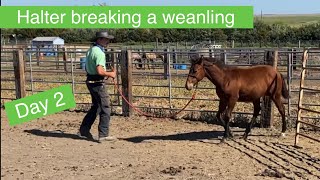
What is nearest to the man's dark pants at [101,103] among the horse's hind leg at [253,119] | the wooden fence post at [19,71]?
the horse's hind leg at [253,119]

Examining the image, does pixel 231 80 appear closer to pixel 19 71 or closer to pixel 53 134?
pixel 53 134

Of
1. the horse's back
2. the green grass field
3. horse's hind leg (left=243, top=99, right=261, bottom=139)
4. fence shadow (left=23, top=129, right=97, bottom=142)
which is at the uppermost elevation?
the green grass field

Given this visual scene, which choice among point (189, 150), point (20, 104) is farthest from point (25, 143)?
point (20, 104)

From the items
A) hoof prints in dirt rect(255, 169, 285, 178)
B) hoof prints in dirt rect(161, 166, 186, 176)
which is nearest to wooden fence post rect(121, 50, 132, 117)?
hoof prints in dirt rect(161, 166, 186, 176)

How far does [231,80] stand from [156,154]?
5.78 ft

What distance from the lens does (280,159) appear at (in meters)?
6.33

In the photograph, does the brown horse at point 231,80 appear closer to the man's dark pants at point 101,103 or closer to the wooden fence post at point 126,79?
the man's dark pants at point 101,103

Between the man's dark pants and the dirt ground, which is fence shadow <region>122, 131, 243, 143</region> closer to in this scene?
the dirt ground

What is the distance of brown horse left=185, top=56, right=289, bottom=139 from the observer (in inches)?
293

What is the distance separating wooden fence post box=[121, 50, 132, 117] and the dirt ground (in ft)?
2.97

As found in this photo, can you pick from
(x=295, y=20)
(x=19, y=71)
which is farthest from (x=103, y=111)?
(x=295, y=20)

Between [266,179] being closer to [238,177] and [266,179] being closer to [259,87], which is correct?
[238,177]

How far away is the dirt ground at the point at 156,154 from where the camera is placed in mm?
5605

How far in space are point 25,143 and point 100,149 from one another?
132cm
